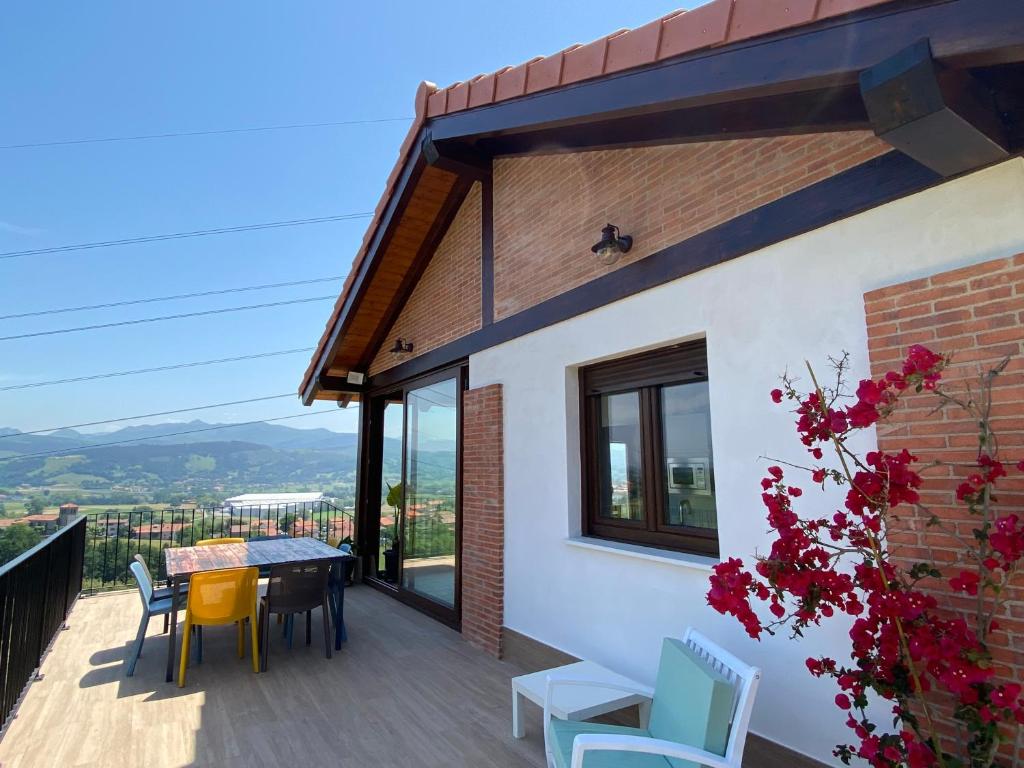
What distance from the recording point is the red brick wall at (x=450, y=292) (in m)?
5.67

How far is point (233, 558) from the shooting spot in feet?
16.3

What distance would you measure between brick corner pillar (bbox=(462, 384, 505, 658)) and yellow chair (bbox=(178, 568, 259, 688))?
6.04 feet

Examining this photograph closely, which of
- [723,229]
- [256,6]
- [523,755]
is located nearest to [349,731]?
[523,755]

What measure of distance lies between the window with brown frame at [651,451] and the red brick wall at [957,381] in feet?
3.37

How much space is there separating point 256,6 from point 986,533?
400 inches

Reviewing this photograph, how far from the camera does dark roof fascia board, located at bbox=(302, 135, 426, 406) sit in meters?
5.19

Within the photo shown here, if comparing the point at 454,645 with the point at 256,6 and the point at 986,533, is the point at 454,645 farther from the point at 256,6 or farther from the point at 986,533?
the point at 256,6

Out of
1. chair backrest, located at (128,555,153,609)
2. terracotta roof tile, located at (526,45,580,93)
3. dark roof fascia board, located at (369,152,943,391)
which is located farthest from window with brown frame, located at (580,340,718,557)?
chair backrest, located at (128,555,153,609)

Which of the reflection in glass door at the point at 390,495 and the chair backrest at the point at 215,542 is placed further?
the reflection in glass door at the point at 390,495

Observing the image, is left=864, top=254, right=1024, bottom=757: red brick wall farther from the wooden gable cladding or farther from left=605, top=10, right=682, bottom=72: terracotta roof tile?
the wooden gable cladding

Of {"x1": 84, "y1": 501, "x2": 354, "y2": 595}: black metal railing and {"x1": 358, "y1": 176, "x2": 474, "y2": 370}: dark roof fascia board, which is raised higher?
{"x1": 358, "y1": 176, "x2": 474, "y2": 370}: dark roof fascia board

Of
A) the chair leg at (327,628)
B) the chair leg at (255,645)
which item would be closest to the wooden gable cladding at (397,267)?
the chair leg at (327,628)

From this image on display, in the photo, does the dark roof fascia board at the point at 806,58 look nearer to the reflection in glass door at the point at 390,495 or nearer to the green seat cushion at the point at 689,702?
the green seat cushion at the point at 689,702

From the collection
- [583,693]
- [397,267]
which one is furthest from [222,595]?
[397,267]
